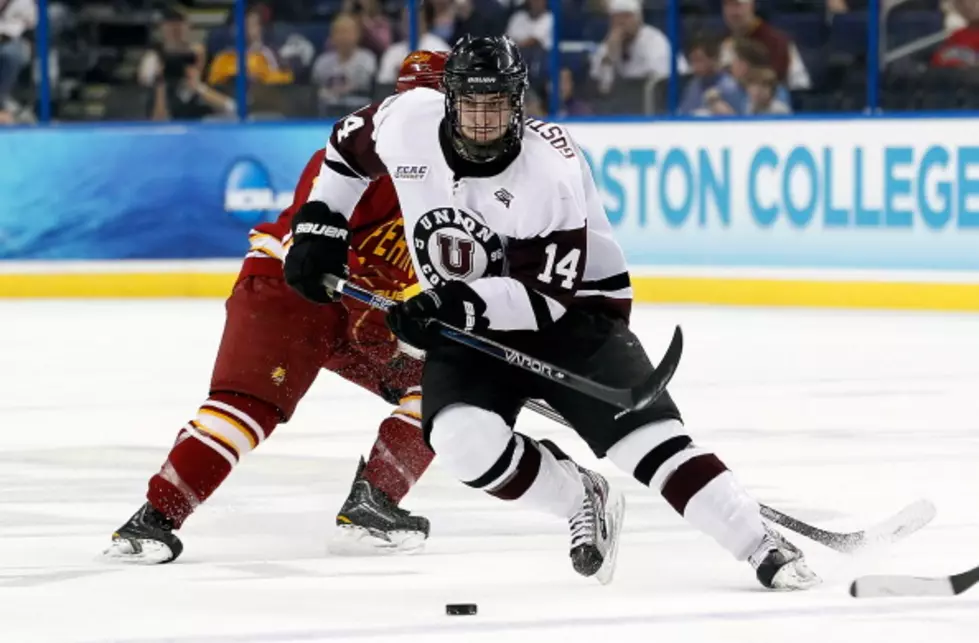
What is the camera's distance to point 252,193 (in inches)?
386

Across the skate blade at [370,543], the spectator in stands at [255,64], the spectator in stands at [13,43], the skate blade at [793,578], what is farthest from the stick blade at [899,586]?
the spectator in stands at [13,43]

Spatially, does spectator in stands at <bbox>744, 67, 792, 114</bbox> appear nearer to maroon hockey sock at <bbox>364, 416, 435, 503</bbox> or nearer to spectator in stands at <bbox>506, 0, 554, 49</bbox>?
spectator in stands at <bbox>506, 0, 554, 49</bbox>

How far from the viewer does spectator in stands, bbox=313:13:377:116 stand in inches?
383

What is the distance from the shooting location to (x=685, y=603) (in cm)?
336

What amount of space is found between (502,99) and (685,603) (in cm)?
88

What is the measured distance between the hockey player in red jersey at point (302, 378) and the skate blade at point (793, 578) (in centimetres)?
83

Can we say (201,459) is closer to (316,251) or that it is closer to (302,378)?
(302,378)

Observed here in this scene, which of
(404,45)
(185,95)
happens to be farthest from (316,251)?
(185,95)

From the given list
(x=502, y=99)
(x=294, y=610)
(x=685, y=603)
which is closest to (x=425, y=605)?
(x=294, y=610)

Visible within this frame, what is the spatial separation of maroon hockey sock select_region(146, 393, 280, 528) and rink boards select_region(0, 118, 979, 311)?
5257 mm

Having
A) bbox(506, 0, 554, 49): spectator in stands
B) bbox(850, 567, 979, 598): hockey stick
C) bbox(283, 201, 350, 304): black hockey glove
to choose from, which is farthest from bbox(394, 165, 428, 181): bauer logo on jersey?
bbox(506, 0, 554, 49): spectator in stands

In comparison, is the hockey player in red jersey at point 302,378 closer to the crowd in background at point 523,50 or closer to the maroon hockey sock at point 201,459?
the maroon hockey sock at point 201,459

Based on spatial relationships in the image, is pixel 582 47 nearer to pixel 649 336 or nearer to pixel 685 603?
pixel 649 336

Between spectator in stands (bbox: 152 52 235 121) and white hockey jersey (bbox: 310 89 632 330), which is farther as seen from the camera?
spectator in stands (bbox: 152 52 235 121)
